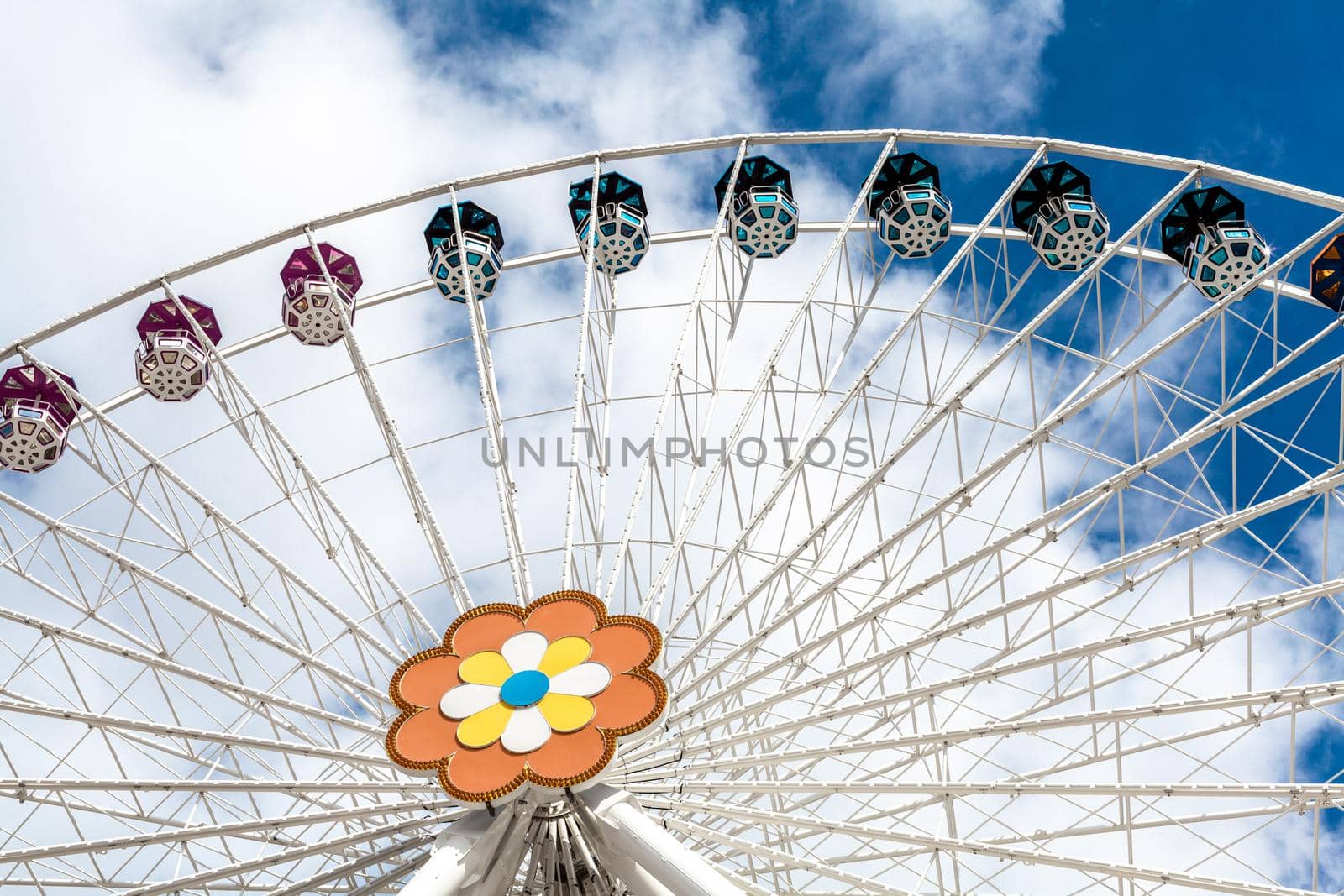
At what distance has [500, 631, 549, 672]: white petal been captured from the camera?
18.3m

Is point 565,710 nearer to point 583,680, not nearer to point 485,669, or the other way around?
point 583,680

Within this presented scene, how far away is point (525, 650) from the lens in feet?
60.7

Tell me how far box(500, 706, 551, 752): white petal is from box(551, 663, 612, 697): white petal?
543 millimetres

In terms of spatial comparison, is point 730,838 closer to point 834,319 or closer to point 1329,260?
point 834,319

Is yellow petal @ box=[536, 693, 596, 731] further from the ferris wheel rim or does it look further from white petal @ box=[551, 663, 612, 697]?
→ the ferris wheel rim

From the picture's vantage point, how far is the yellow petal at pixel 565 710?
56.2 feet

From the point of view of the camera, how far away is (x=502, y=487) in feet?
64.7

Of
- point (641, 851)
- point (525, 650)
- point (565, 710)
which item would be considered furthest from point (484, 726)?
point (641, 851)

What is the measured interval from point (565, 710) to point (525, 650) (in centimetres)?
147

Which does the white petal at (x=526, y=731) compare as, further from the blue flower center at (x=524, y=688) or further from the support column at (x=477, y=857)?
the support column at (x=477, y=857)

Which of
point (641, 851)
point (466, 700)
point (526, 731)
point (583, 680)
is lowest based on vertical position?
point (641, 851)

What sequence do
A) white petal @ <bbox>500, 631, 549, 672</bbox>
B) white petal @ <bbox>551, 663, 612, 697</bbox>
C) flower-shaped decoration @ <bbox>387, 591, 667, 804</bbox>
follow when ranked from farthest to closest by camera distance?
1. white petal @ <bbox>500, 631, 549, 672</bbox>
2. white petal @ <bbox>551, 663, 612, 697</bbox>
3. flower-shaped decoration @ <bbox>387, 591, 667, 804</bbox>

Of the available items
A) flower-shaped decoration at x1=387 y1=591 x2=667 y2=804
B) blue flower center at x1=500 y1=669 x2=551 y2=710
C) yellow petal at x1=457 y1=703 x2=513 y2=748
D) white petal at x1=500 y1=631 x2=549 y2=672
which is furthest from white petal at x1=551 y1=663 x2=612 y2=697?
yellow petal at x1=457 y1=703 x2=513 y2=748

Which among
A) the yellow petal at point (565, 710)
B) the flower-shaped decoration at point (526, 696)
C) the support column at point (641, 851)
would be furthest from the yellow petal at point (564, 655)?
the support column at point (641, 851)
